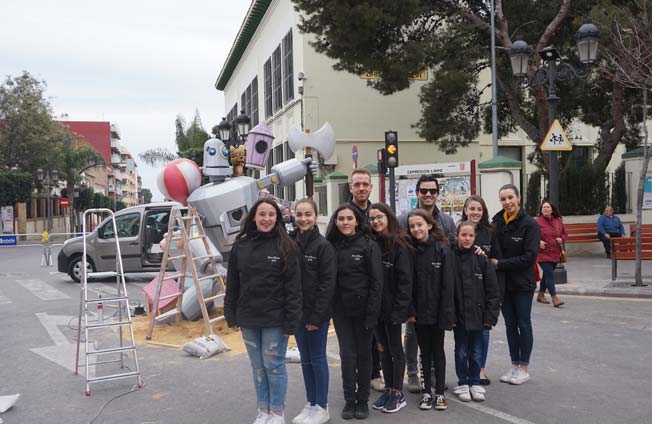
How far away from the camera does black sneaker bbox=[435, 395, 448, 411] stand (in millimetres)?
4844

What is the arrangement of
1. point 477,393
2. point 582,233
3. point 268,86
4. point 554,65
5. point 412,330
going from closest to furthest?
point 477,393 → point 412,330 → point 554,65 → point 582,233 → point 268,86

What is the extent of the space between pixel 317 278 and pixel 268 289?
388 millimetres

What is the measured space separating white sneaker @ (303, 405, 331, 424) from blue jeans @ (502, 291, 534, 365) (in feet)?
6.45

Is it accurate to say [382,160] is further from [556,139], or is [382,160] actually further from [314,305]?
[314,305]

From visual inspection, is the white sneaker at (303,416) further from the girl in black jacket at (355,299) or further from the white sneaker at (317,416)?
the girl in black jacket at (355,299)

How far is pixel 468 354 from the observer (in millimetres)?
5137

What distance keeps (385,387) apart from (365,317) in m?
0.86

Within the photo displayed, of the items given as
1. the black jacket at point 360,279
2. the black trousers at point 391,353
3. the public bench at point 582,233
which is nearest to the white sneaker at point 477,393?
the black trousers at point 391,353

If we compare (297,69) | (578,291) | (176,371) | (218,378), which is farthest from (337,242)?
(297,69)

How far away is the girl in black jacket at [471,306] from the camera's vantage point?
4945 millimetres

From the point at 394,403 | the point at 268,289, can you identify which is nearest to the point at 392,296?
the point at 394,403

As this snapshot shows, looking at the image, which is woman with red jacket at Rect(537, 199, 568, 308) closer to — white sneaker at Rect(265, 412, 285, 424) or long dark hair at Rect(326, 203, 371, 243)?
long dark hair at Rect(326, 203, 371, 243)

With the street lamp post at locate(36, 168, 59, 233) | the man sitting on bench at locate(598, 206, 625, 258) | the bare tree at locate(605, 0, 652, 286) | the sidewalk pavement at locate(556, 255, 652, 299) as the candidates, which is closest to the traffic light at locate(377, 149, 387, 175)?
the sidewalk pavement at locate(556, 255, 652, 299)

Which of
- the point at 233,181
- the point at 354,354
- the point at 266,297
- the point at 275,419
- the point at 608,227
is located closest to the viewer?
the point at 266,297
